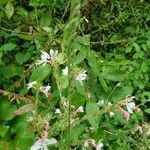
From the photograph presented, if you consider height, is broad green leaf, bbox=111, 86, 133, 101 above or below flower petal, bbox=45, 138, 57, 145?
below

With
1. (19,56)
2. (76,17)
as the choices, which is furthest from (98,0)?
(76,17)

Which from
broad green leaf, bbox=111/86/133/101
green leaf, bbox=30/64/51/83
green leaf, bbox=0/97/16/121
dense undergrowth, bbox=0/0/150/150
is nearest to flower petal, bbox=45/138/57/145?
dense undergrowth, bbox=0/0/150/150

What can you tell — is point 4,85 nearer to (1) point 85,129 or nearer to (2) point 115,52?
(1) point 85,129

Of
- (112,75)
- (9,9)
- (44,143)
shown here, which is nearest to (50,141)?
(44,143)

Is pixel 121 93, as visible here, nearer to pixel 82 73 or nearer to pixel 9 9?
pixel 82 73

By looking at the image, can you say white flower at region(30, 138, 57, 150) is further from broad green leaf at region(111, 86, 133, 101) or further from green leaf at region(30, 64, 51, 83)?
broad green leaf at region(111, 86, 133, 101)

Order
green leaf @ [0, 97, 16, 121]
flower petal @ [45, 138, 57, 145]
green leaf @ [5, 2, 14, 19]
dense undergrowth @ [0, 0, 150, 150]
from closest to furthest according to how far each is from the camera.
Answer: flower petal @ [45, 138, 57, 145], dense undergrowth @ [0, 0, 150, 150], green leaf @ [0, 97, 16, 121], green leaf @ [5, 2, 14, 19]

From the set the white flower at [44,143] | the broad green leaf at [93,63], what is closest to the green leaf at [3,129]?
the broad green leaf at [93,63]

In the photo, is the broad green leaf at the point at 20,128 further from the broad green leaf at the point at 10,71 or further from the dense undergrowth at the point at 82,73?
the broad green leaf at the point at 10,71

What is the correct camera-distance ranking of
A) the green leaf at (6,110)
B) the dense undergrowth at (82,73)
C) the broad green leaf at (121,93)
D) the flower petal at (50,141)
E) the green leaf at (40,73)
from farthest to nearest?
the green leaf at (6,110), the broad green leaf at (121,93), the green leaf at (40,73), the dense undergrowth at (82,73), the flower petal at (50,141)
